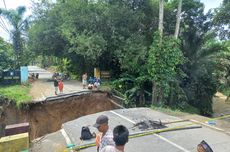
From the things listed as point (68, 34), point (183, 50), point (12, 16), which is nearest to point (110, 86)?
point (68, 34)

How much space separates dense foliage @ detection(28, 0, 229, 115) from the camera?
14383 mm

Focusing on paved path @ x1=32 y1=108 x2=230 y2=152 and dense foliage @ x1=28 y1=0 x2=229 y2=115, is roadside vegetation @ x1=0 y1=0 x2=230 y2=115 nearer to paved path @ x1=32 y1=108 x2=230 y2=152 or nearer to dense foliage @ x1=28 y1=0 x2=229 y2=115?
dense foliage @ x1=28 y1=0 x2=229 y2=115

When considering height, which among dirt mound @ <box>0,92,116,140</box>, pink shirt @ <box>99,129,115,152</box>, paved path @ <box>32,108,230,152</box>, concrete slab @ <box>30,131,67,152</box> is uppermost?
pink shirt @ <box>99,129,115,152</box>

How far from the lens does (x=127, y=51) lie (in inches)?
607

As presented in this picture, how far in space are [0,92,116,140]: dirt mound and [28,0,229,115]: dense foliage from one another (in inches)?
87.1

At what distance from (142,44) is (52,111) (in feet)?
25.0

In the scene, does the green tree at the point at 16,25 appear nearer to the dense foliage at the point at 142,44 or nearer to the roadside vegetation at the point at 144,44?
the roadside vegetation at the point at 144,44

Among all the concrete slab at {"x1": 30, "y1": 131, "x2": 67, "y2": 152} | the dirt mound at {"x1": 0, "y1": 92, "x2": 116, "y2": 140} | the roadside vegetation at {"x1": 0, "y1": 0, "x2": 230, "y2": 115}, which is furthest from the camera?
the roadside vegetation at {"x1": 0, "y1": 0, "x2": 230, "y2": 115}

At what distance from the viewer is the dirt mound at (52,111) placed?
40.1 ft

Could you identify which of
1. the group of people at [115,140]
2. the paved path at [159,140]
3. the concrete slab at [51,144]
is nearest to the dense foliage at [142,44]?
the paved path at [159,140]

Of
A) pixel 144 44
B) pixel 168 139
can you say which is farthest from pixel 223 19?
pixel 168 139

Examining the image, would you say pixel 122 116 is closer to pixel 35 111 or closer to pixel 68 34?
pixel 35 111

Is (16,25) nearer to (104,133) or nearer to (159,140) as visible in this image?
(159,140)

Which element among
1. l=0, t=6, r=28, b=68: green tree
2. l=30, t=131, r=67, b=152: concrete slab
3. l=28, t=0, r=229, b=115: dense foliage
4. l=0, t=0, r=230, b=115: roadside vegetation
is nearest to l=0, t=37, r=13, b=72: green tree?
l=0, t=0, r=230, b=115: roadside vegetation
